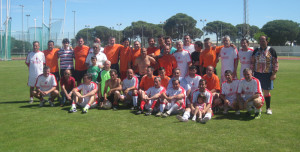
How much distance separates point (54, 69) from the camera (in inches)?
345

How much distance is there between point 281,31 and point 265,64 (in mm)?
77238

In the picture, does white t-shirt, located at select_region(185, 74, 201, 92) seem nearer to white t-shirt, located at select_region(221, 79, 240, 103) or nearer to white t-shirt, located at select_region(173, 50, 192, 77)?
white t-shirt, located at select_region(173, 50, 192, 77)

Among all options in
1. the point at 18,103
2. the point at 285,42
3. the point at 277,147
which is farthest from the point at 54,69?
the point at 285,42

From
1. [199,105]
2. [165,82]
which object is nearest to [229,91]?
[199,105]

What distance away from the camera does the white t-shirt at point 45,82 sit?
816cm

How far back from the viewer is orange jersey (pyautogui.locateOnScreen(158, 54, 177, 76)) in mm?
7531

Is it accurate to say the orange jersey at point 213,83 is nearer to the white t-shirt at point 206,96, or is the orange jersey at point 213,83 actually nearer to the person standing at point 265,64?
the white t-shirt at point 206,96

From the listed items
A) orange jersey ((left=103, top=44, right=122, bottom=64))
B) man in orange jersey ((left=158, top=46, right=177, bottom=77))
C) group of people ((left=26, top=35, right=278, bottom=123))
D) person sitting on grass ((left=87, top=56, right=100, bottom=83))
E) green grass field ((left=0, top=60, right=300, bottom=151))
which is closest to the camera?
green grass field ((left=0, top=60, right=300, bottom=151))

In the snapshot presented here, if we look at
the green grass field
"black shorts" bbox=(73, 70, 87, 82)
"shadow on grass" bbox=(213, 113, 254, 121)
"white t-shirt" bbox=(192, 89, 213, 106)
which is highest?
"black shorts" bbox=(73, 70, 87, 82)

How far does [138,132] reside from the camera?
5.19m

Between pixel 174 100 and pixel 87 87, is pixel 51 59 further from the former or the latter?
pixel 174 100

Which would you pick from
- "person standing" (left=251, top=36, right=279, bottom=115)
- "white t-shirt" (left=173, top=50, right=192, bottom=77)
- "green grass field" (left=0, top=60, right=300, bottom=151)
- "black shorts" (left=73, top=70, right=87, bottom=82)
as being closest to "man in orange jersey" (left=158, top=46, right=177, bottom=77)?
"white t-shirt" (left=173, top=50, right=192, bottom=77)

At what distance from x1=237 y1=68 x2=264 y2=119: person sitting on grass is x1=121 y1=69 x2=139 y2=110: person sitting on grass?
8.65 ft

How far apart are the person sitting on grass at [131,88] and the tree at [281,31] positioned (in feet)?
252
